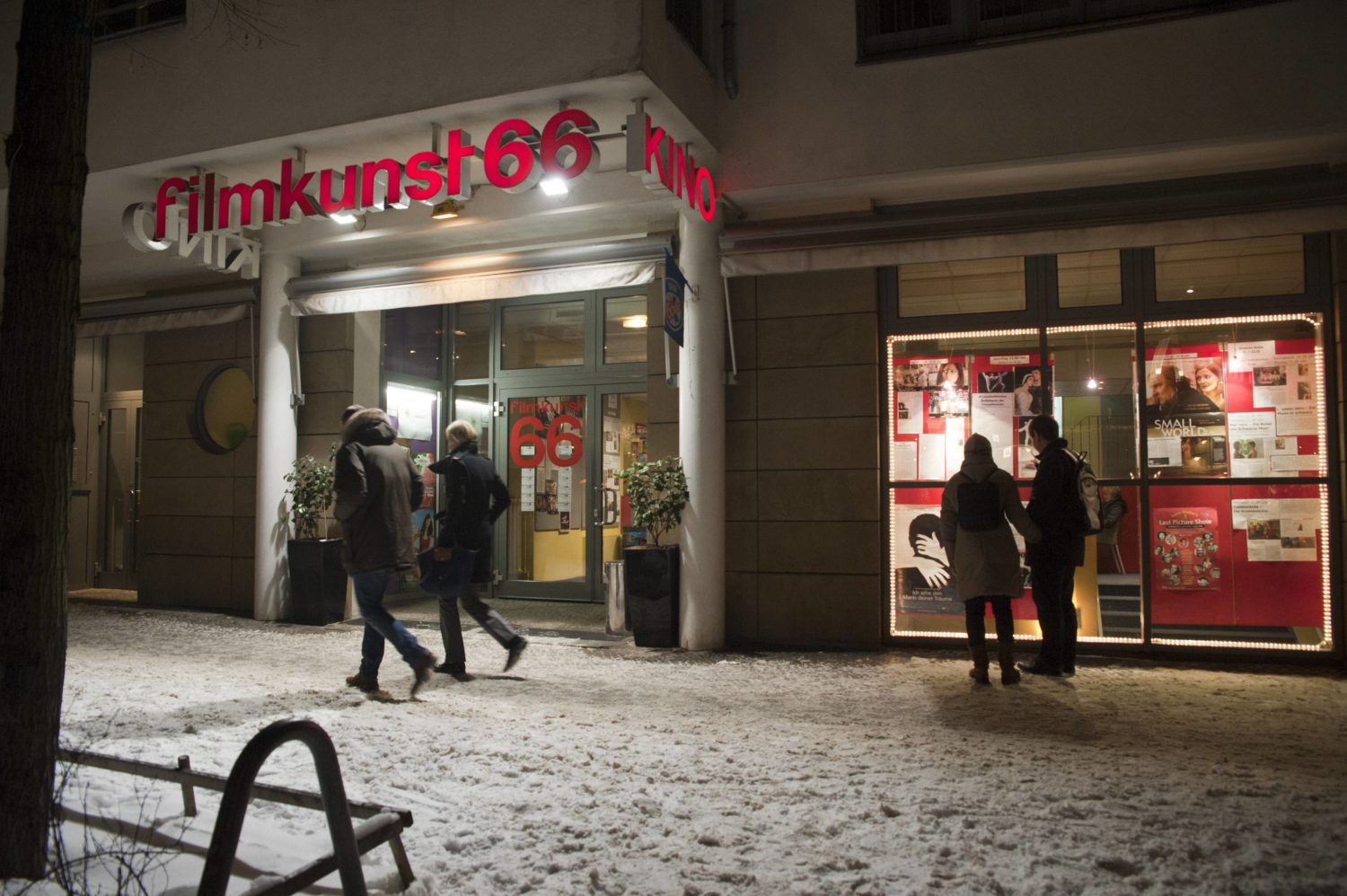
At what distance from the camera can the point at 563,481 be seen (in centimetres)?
1015

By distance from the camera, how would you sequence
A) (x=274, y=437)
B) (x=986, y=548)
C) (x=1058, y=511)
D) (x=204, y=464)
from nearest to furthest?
(x=986, y=548) < (x=1058, y=511) < (x=274, y=437) < (x=204, y=464)

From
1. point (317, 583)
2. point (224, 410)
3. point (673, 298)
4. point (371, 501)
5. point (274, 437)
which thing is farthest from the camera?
point (224, 410)

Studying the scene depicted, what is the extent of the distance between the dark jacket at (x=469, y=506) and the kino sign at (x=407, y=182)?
2050 millimetres

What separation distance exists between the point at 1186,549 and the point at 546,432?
20.7ft

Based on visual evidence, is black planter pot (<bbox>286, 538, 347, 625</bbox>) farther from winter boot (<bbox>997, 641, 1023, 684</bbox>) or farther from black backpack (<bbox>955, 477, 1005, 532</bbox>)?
winter boot (<bbox>997, 641, 1023, 684</bbox>)

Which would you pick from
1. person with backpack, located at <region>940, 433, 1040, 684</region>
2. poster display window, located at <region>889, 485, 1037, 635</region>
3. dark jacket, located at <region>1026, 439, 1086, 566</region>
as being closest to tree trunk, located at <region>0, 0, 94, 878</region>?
person with backpack, located at <region>940, 433, 1040, 684</region>

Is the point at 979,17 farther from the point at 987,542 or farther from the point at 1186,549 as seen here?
the point at 1186,549

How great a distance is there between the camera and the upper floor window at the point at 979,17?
6773 mm

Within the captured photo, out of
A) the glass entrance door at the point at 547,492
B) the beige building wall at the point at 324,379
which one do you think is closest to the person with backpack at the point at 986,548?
the glass entrance door at the point at 547,492

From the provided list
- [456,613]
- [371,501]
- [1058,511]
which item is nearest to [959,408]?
[1058,511]

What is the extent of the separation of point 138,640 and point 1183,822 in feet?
27.1

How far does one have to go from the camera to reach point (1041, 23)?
7020 mm

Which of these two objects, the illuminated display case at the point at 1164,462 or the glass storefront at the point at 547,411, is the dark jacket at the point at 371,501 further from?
the illuminated display case at the point at 1164,462

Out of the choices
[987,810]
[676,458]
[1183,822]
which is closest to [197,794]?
[987,810]
